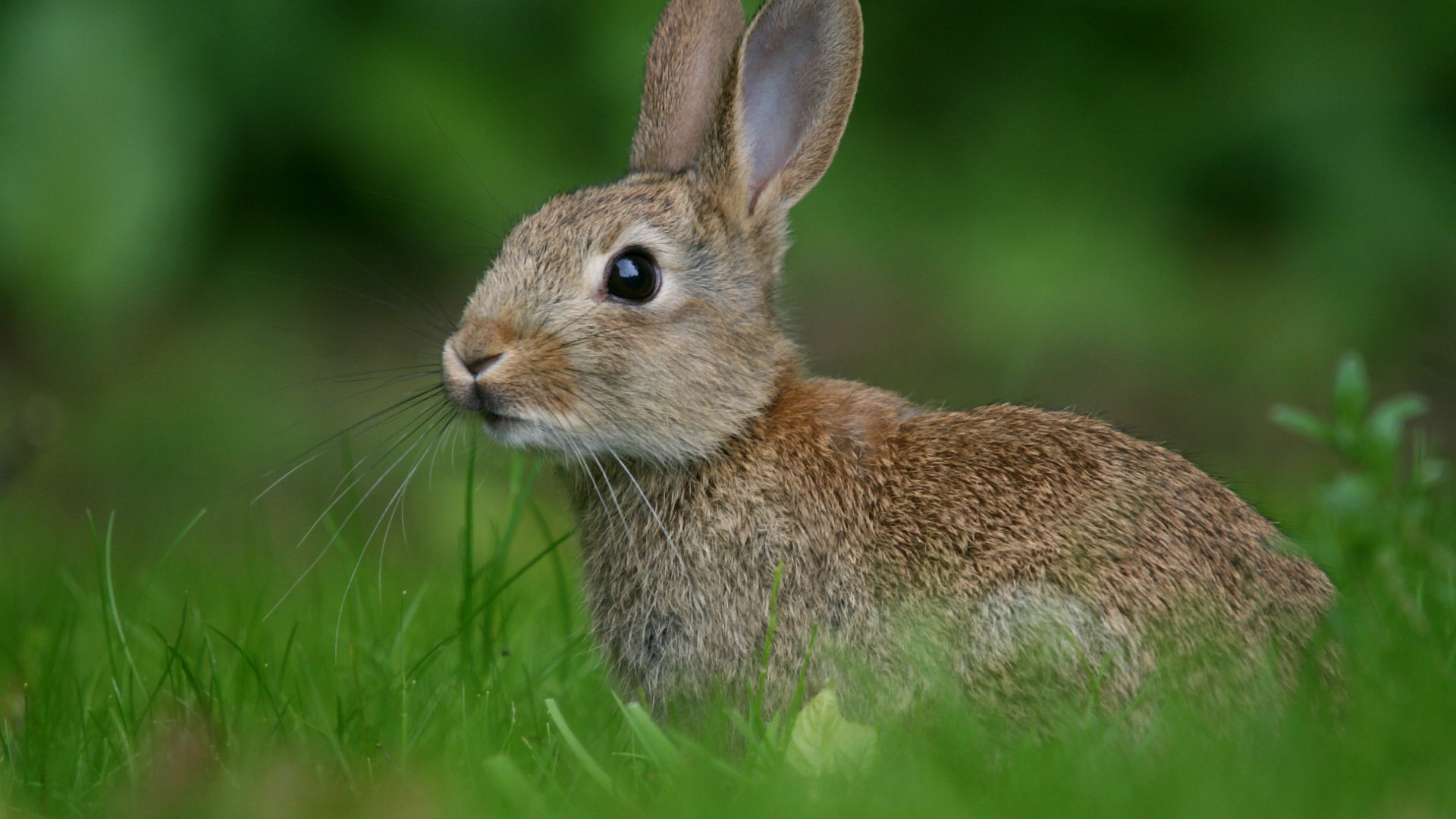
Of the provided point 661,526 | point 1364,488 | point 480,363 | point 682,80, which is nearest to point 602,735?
point 661,526

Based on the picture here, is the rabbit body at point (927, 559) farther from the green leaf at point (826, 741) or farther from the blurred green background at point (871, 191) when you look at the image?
the blurred green background at point (871, 191)

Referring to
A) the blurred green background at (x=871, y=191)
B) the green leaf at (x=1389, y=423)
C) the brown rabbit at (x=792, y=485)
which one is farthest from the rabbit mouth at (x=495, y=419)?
the blurred green background at (x=871, y=191)

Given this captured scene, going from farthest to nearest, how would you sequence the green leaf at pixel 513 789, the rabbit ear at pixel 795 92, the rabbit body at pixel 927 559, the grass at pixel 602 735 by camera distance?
the rabbit ear at pixel 795 92, the rabbit body at pixel 927 559, the green leaf at pixel 513 789, the grass at pixel 602 735

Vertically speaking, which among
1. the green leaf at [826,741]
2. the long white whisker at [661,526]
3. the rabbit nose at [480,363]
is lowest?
the green leaf at [826,741]

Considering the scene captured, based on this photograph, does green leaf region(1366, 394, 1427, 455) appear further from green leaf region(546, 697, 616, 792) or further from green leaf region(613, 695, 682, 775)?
green leaf region(546, 697, 616, 792)

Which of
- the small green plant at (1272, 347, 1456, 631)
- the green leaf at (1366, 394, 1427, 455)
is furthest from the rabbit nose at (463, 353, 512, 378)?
the green leaf at (1366, 394, 1427, 455)

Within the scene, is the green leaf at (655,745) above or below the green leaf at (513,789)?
above

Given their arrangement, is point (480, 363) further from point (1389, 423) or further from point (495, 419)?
point (1389, 423)
